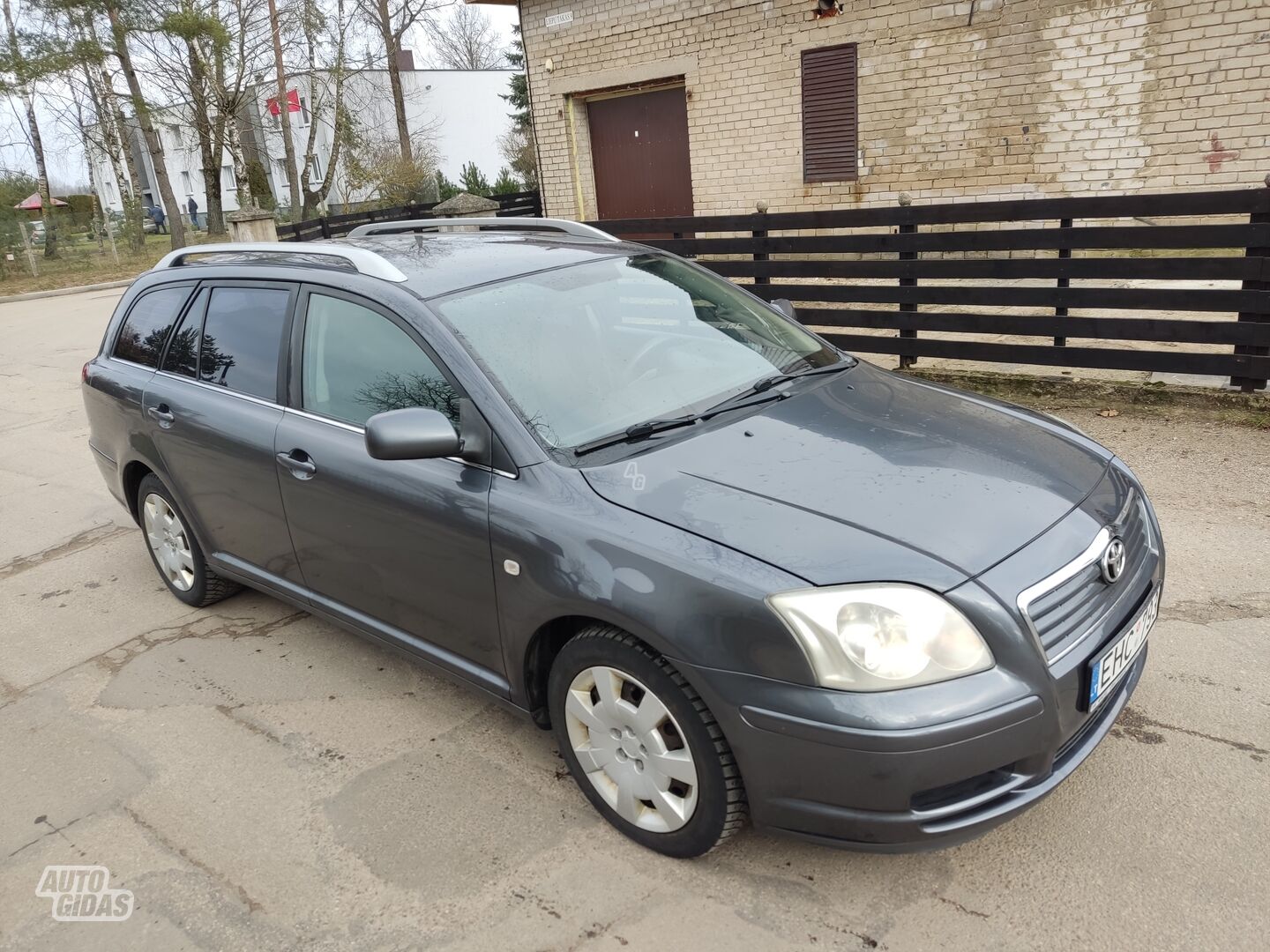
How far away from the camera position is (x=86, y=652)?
4312mm

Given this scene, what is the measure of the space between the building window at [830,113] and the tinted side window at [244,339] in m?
9.06

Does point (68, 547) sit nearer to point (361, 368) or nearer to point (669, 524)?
point (361, 368)

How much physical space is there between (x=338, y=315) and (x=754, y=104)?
9757 millimetres

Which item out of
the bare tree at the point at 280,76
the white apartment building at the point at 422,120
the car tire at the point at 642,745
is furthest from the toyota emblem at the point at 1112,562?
the white apartment building at the point at 422,120

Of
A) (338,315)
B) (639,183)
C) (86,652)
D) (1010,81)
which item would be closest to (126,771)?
(86,652)

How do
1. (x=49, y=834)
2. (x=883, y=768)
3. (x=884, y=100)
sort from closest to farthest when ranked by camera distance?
(x=883, y=768), (x=49, y=834), (x=884, y=100)

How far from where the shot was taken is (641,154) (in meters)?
13.4

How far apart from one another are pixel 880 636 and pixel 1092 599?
27.2 inches

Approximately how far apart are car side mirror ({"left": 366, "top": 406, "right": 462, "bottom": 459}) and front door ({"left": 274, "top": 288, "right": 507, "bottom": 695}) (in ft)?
0.53

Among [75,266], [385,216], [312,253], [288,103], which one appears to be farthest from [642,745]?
[288,103]

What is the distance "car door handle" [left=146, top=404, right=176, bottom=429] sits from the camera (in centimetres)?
418

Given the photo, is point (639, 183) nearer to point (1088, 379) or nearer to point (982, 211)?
point (982, 211)

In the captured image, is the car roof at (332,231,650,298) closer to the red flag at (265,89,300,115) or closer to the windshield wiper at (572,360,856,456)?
the windshield wiper at (572,360,856,456)

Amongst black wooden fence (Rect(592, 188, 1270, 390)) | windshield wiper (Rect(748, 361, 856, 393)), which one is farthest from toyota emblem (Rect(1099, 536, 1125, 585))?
black wooden fence (Rect(592, 188, 1270, 390))
